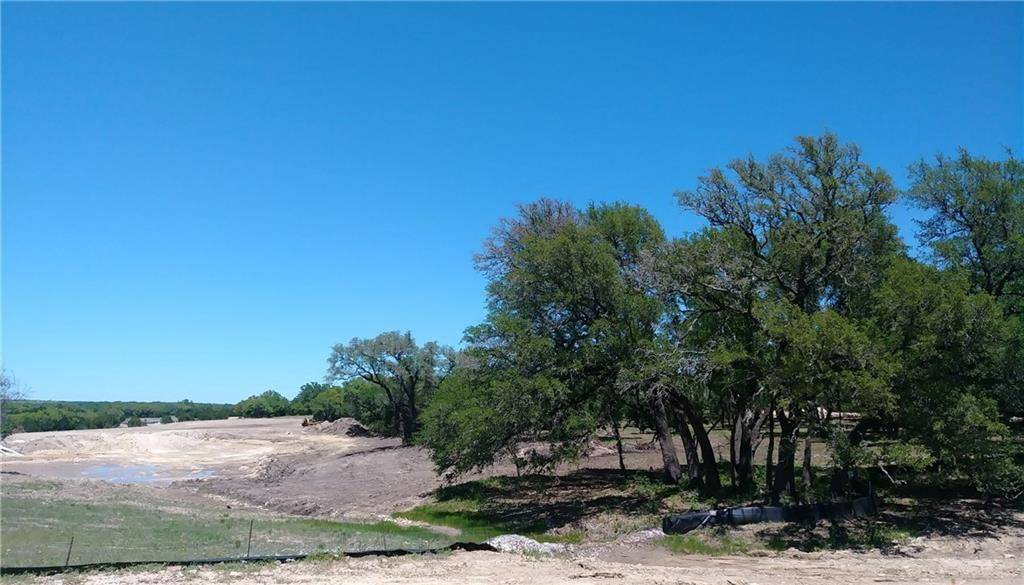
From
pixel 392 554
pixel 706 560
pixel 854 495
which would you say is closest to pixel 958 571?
pixel 706 560

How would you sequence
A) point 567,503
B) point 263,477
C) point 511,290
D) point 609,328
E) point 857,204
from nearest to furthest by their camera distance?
1. point 857,204
2. point 609,328
3. point 511,290
4. point 567,503
5. point 263,477

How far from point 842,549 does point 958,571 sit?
252cm

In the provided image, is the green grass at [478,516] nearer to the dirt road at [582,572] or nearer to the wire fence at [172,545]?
the wire fence at [172,545]

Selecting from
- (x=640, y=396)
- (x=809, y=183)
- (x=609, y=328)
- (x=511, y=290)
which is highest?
(x=809, y=183)

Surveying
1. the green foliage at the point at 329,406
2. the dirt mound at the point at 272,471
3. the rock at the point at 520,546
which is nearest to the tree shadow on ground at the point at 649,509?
the rock at the point at 520,546

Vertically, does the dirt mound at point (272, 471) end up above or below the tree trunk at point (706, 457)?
below

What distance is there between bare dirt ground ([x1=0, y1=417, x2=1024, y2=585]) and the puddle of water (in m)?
0.34

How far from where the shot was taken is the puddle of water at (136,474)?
47.2 metres

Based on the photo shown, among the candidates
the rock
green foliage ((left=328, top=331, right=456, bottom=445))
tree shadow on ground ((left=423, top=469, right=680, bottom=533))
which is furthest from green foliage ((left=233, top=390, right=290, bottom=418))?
the rock

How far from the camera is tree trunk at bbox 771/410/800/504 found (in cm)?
1836

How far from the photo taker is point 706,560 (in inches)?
619

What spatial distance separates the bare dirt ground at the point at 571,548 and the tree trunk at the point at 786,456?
2.03 meters

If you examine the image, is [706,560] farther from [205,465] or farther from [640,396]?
[205,465]

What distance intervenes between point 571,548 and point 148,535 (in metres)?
10.3
